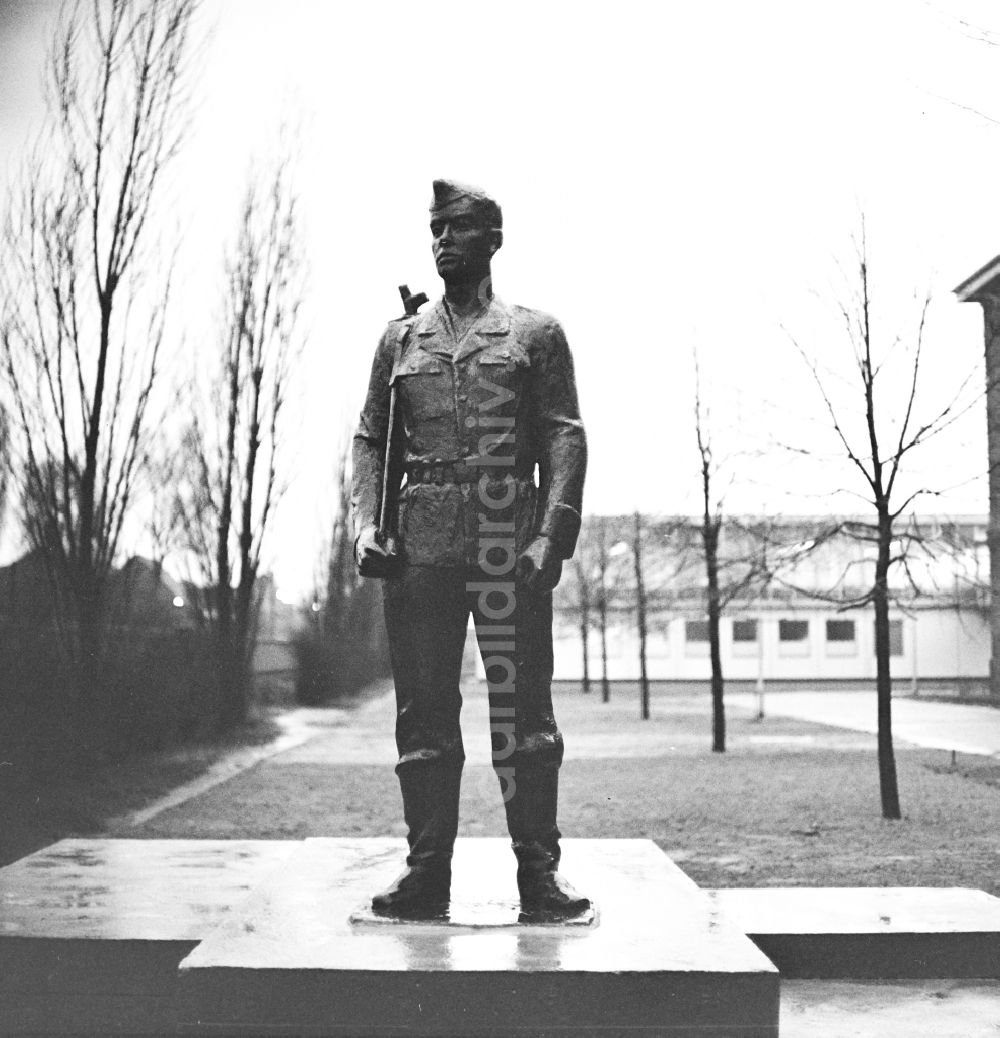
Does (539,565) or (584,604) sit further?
(584,604)

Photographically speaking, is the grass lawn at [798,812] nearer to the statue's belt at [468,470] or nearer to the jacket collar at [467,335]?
the statue's belt at [468,470]

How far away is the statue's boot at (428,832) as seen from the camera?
3.88 m

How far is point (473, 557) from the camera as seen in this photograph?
3908mm

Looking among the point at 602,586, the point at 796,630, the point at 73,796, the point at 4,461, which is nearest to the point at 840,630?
the point at 796,630

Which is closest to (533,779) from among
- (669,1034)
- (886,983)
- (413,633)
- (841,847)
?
(413,633)

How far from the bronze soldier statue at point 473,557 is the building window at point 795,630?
26.1m

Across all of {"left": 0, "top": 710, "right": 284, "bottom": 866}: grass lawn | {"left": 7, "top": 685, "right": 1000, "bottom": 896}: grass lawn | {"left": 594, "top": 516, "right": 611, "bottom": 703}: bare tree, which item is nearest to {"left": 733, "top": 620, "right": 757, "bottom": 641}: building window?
{"left": 594, "top": 516, "right": 611, "bottom": 703}: bare tree

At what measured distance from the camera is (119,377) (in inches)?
344

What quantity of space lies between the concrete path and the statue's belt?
887 centimetres

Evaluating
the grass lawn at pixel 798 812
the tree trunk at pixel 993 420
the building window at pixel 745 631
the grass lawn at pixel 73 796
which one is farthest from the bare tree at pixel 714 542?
the building window at pixel 745 631

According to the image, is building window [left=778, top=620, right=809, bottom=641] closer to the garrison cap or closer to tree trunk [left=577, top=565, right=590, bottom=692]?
tree trunk [left=577, top=565, right=590, bottom=692]

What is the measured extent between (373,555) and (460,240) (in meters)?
1.06

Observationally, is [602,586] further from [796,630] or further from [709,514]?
[709,514]

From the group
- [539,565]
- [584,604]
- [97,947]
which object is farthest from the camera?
[584,604]
